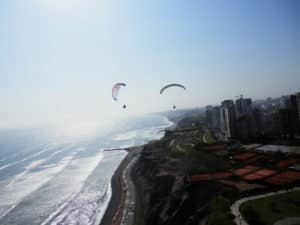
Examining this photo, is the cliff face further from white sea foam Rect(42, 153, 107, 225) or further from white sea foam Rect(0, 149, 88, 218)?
white sea foam Rect(0, 149, 88, 218)

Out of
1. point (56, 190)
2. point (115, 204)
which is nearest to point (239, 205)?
point (115, 204)

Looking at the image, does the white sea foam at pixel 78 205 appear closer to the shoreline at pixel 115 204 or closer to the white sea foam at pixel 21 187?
the shoreline at pixel 115 204

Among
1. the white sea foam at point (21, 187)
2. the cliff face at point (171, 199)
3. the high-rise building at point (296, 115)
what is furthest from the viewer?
the high-rise building at point (296, 115)

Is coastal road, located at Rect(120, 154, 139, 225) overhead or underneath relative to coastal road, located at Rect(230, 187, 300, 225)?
underneath

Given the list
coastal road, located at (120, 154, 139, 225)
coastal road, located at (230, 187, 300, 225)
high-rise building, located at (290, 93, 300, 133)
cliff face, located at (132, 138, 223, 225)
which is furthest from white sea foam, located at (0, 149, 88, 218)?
high-rise building, located at (290, 93, 300, 133)

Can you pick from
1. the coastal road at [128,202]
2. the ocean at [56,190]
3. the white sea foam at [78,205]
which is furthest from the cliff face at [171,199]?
the white sea foam at [78,205]

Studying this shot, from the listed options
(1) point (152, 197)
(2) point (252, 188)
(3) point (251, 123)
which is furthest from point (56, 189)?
(3) point (251, 123)

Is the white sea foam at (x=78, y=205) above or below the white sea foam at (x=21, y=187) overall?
below

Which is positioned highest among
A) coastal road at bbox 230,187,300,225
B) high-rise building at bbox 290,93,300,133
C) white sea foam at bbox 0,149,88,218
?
high-rise building at bbox 290,93,300,133
